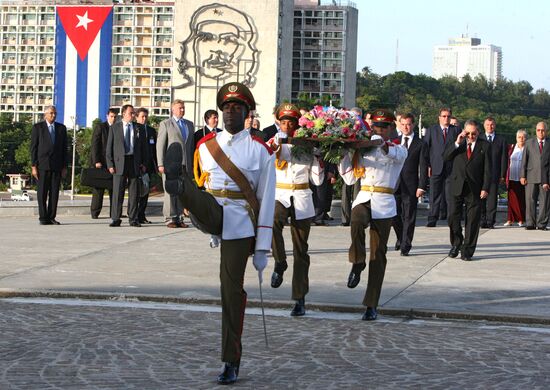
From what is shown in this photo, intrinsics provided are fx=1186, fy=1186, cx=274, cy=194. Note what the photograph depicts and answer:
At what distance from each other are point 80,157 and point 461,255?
425ft

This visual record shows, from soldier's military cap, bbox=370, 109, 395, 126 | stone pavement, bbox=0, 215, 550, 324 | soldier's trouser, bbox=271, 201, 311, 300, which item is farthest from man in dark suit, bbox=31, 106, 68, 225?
soldier's military cap, bbox=370, 109, 395, 126

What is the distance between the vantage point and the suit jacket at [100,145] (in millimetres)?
20312

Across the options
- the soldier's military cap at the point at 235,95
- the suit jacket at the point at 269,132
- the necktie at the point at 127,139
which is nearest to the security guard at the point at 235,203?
the soldier's military cap at the point at 235,95

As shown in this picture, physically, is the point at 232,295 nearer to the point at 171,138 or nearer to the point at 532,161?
the point at 171,138

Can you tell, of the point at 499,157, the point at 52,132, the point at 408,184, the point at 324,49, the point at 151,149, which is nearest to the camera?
the point at 408,184

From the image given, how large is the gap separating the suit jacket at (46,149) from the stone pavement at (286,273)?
107cm

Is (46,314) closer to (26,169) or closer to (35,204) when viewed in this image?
(35,204)

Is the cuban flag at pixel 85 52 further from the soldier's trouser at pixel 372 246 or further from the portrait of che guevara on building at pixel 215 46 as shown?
the portrait of che guevara on building at pixel 215 46

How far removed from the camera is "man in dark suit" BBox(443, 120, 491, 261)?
15.3 metres

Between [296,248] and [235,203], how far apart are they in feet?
9.65

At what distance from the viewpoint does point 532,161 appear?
850 inches

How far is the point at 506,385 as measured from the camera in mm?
7488

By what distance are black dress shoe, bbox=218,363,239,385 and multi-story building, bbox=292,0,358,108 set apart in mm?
179572

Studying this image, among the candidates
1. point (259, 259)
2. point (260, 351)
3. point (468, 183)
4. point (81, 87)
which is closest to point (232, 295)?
point (259, 259)
